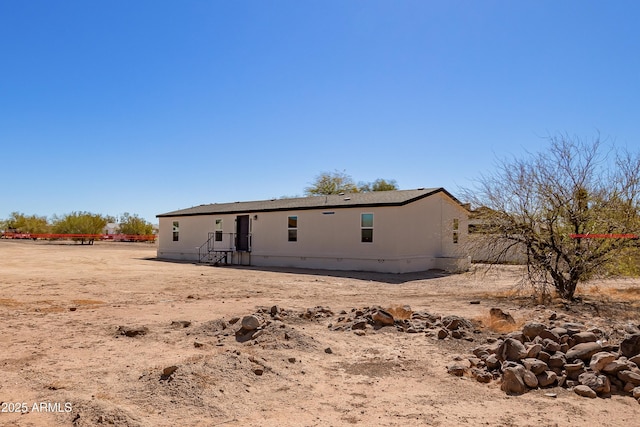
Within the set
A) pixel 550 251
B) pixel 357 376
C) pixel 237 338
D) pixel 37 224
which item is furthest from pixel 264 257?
pixel 37 224

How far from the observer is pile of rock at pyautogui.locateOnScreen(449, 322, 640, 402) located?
188 inches

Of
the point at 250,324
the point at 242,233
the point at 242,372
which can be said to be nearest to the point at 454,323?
the point at 250,324

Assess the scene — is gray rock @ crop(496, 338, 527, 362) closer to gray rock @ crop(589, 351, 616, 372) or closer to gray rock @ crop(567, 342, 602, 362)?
gray rock @ crop(567, 342, 602, 362)

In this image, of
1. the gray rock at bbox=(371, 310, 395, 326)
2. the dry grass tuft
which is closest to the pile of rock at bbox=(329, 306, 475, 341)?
the gray rock at bbox=(371, 310, 395, 326)

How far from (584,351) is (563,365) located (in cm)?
35

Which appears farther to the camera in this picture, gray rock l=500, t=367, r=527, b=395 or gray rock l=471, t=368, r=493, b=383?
gray rock l=471, t=368, r=493, b=383

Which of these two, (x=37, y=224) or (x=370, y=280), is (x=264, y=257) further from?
(x=37, y=224)

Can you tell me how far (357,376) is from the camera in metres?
5.27

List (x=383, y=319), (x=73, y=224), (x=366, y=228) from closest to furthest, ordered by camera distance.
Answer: (x=383, y=319) → (x=366, y=228) → (x=73, y=224)

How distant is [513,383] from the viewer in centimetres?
479

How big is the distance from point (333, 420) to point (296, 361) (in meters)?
1.67

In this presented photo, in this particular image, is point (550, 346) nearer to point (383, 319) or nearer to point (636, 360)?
point (636, 360)

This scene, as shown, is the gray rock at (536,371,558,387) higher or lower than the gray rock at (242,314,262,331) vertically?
lower

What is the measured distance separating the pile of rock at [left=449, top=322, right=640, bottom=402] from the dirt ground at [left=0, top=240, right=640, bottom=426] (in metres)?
0.15
